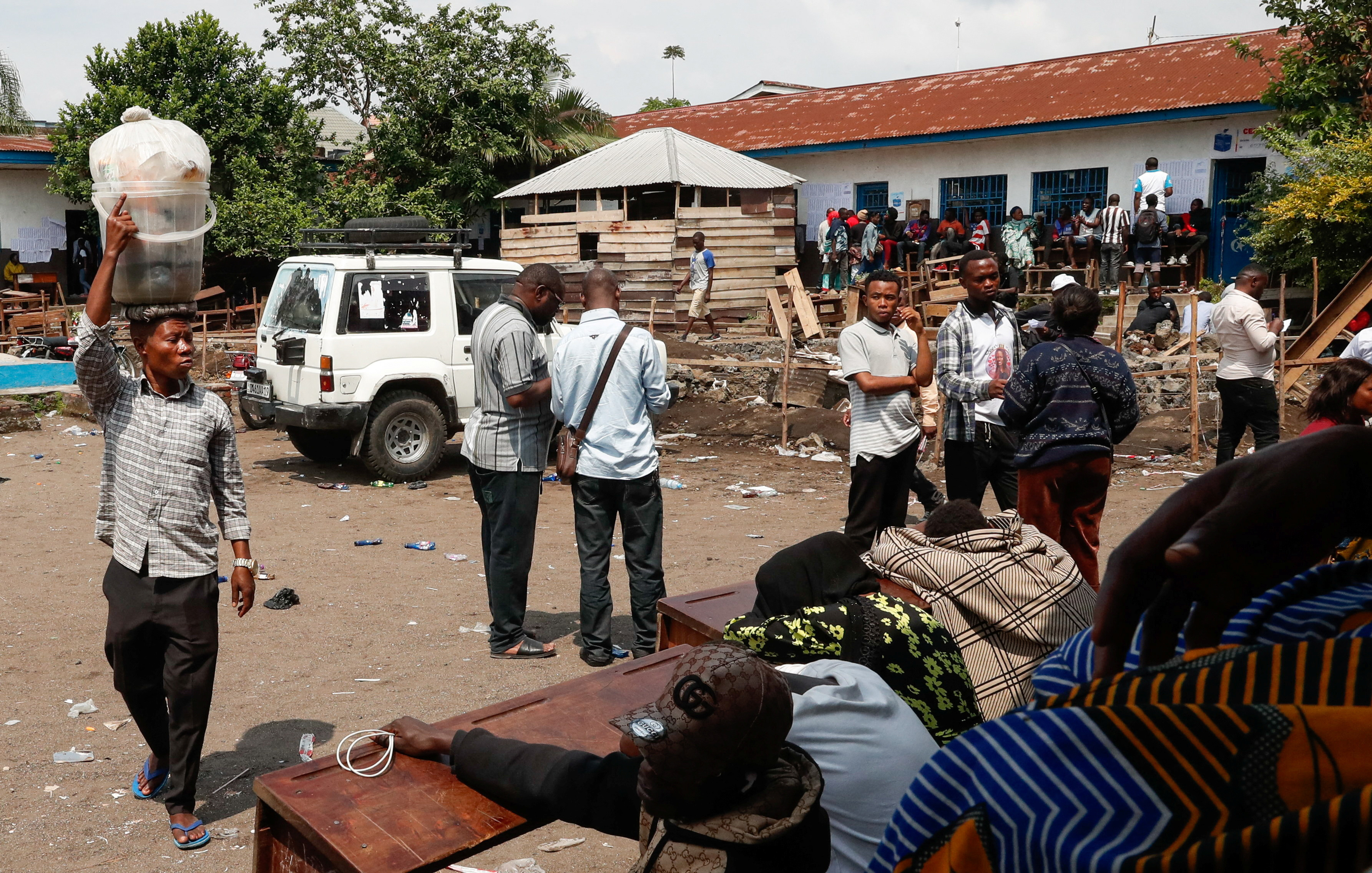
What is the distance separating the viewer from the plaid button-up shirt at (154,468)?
3.61 meters

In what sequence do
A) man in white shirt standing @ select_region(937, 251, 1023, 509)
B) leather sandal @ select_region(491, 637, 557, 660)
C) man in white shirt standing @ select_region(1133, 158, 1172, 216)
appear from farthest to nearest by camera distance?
man in white shirt standing @ select_region(1133, 158, 1172, 216) → man in white shirt standing @ select_region(937, 251, 1023, 509) → leather sandal @ select_region(491, 637, 557, 660)

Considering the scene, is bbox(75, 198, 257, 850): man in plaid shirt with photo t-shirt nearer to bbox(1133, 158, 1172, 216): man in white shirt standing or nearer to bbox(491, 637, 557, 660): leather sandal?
bbox(491, 637, 557, 660): leather sandal

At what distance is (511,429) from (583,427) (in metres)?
0.35

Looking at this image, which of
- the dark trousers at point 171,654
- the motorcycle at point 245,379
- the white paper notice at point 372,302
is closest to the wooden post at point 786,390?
the white paper notice at point 372,302

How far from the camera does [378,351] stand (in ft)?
32.6

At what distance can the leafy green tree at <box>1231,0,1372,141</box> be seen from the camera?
15320mm

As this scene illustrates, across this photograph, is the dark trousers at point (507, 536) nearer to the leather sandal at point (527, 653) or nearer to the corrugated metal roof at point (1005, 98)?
the leather sandal at point (527, 653)

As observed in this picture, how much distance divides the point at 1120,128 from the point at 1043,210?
1929mm

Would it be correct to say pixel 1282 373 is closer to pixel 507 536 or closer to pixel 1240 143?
pixel 1240 143

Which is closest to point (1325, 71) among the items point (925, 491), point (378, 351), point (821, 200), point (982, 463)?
point (821, 200)

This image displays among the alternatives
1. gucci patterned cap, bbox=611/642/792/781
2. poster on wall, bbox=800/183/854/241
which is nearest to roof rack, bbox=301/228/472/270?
gucci patterned cap, bbox=611/642/792/781

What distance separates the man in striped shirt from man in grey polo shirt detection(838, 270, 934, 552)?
12.4 metres

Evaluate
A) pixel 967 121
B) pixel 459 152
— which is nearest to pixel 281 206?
pixel 459 152

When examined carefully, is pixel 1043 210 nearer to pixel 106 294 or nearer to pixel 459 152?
pixel 459 152
